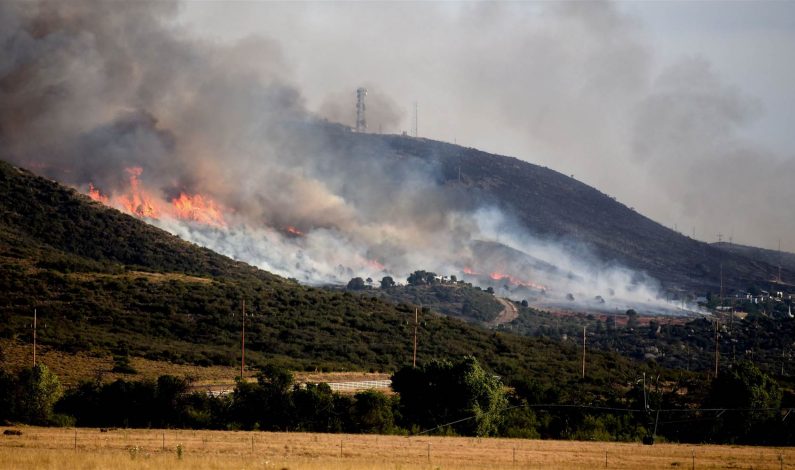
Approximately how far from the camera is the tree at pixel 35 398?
67.9 m

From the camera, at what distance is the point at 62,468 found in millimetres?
47719

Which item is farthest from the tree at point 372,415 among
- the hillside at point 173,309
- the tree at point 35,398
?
the hillside at point 173,309

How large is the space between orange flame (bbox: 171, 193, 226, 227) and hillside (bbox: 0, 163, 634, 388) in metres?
26.2

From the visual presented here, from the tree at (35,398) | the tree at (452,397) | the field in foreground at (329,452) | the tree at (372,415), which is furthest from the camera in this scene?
the tree at (452,397)

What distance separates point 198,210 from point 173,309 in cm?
7174

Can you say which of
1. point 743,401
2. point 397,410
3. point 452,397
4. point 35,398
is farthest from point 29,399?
point 743,401

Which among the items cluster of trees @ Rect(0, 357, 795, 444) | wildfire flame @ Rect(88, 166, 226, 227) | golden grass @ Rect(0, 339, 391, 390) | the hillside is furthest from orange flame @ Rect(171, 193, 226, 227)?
cluster of trees @ Rect(0, 357, 795, 444)

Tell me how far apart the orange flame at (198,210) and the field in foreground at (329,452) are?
120659 mm

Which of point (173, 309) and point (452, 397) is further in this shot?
point (173, 309)

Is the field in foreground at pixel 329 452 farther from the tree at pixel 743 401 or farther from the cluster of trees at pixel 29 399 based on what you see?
the tree at pixel 743 401

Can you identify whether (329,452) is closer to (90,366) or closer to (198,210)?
(90,366)

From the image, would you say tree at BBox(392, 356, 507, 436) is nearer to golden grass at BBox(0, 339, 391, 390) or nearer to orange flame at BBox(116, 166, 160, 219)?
golden grass at BBox(0, 339, 391, 390)

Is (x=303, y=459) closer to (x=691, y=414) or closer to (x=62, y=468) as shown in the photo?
(x=62, y=468)

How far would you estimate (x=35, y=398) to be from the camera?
68000 mm
